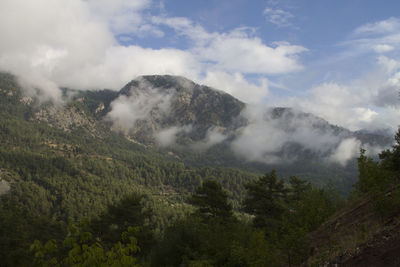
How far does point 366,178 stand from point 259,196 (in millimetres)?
19767

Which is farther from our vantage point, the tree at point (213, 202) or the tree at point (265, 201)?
the tree at point (213, 202)

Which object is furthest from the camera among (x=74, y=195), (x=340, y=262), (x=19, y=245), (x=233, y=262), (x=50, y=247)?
(x=74, y=195)

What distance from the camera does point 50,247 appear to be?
7.59m

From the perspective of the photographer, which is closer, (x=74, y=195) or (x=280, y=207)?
(x=280, y=207)

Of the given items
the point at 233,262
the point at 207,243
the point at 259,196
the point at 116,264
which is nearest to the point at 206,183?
the point at 259,196

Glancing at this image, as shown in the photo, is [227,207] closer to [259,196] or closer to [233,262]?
[259,196]

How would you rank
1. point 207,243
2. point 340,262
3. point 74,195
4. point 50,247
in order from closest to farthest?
point 50,247 < point 340,262 < point 207,243 < point 74,195

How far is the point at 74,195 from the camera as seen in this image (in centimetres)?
19525

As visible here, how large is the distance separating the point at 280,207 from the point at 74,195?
199533mm

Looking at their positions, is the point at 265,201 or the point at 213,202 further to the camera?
the point at 213,202

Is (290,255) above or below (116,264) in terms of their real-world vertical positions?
below

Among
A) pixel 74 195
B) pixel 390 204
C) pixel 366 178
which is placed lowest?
pixel 74 195

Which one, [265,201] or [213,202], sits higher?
[265,201]

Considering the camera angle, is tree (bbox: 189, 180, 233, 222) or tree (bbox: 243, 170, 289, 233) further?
tree (bbox: 189, 180, 233, 222)
